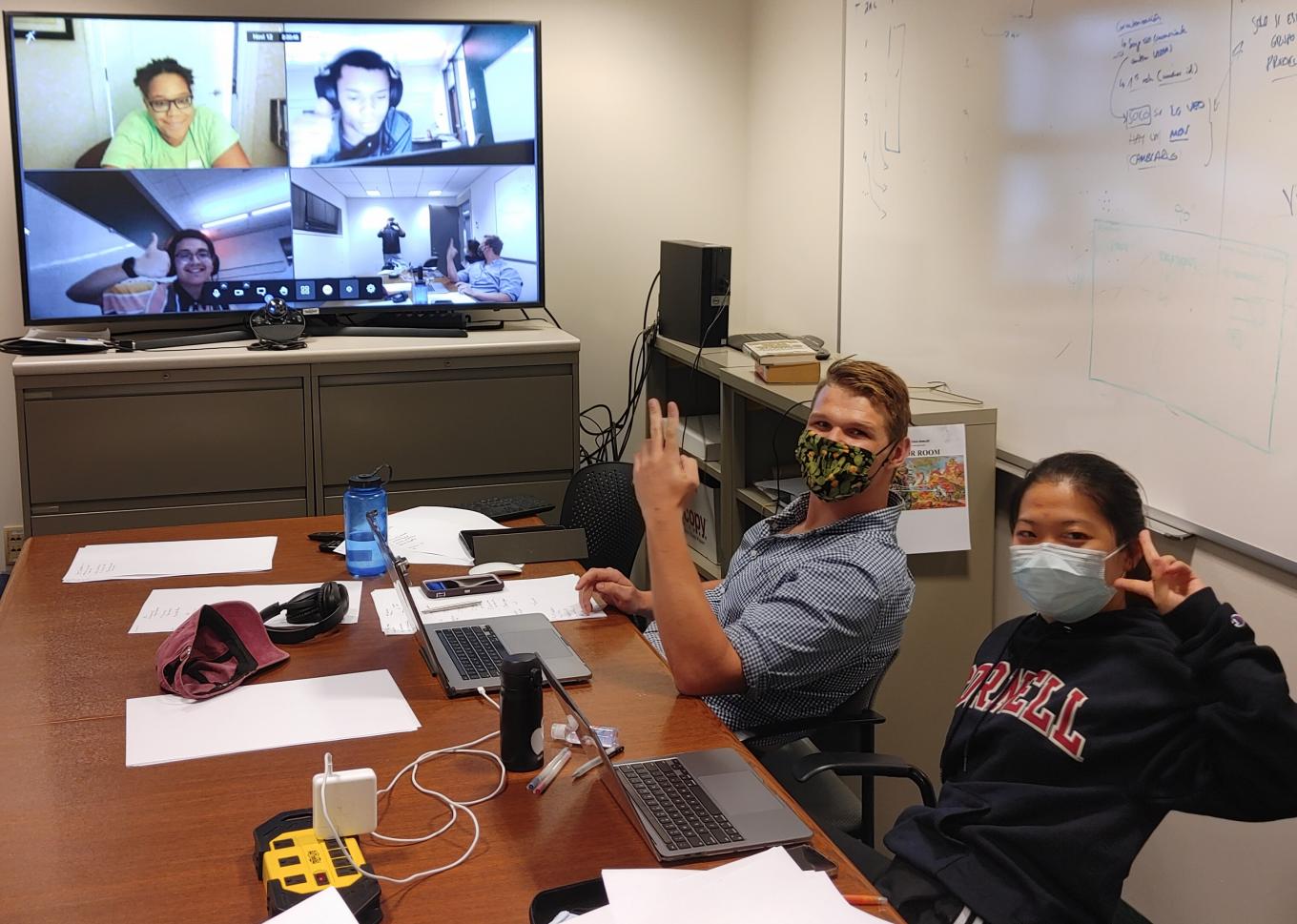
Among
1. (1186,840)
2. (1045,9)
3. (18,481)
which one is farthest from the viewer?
(18,481)

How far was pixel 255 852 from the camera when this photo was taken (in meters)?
1.49

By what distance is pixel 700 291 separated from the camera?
4.16 m

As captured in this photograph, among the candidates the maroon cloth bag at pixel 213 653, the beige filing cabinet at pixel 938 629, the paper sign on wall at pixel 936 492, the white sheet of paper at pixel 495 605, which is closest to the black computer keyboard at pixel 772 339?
the beige filing cabinet at pixel 938 629

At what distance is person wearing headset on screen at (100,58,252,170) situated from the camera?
398 cm

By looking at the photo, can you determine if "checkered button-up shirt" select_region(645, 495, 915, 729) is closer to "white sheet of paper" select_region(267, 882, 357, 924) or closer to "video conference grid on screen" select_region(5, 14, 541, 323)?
"white sheet of paper" select_region(267, 882, 357, 924)

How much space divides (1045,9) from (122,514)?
122 inches

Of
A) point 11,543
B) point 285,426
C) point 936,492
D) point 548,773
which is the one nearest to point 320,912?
point 548,773

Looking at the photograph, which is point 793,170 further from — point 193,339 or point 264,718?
point 264,718

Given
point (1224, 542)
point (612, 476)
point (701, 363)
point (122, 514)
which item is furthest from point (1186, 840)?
point (122, 514)

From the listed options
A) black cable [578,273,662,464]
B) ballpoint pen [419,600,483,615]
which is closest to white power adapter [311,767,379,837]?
ballpoint pen [419,600,483,615]

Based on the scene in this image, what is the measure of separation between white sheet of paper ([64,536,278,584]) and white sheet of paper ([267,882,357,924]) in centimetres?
138

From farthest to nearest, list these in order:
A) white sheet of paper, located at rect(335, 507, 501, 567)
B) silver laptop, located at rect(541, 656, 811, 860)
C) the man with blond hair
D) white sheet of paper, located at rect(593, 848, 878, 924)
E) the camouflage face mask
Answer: white sheet of paper, located at rect(335, 507, 501, 567) < the camouflage face mask < the man with blond hair < silver laptop, located at rect(541, 656, 811, 860) < white sheet of paper, located at rect(593, 848, 878, 924)

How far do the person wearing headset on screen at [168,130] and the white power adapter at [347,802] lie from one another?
309cm

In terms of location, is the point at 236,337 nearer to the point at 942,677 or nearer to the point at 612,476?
the point at 612,476
